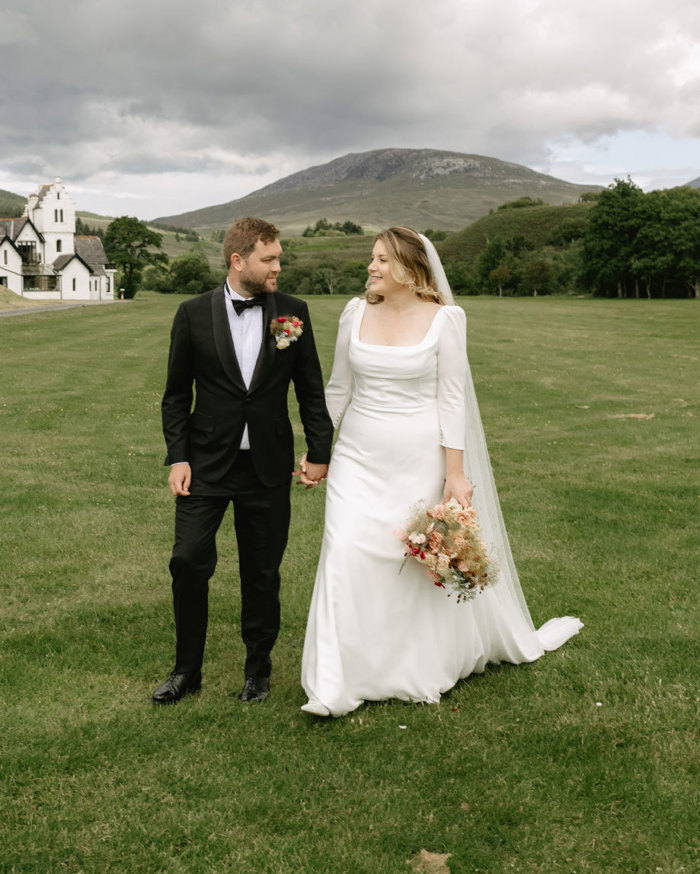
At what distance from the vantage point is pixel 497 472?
39.5 feet

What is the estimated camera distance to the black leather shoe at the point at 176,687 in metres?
5.15

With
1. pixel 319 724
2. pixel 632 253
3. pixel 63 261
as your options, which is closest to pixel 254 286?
pixel 319 724

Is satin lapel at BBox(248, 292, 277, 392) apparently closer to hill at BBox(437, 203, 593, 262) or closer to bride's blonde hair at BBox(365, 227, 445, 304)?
bride's blonde hair at BBox(365, 227, 445, 304)

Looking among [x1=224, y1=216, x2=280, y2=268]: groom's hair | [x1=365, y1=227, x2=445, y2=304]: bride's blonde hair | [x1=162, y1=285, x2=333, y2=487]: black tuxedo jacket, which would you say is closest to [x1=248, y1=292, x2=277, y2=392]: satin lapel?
[x1=162, y1=285, x2=333, y2=487]: black tuxedo jacket

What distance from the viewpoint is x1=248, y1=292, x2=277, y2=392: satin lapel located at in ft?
16.3

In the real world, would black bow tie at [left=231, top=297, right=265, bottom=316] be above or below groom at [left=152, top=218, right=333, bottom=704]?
above

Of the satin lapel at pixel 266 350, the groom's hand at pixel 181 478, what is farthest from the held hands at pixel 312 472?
the groom's hand at pixel 181 478

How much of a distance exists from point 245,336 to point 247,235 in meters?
0.61

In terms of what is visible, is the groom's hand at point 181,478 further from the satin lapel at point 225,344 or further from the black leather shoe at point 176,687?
the black leather shoe at point 176,687

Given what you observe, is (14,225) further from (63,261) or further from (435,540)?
(435,540)

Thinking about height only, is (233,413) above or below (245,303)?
below

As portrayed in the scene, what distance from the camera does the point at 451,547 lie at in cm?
489

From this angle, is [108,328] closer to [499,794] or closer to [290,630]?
[290,630]

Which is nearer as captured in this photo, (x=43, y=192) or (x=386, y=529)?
(x=386, y=529)
